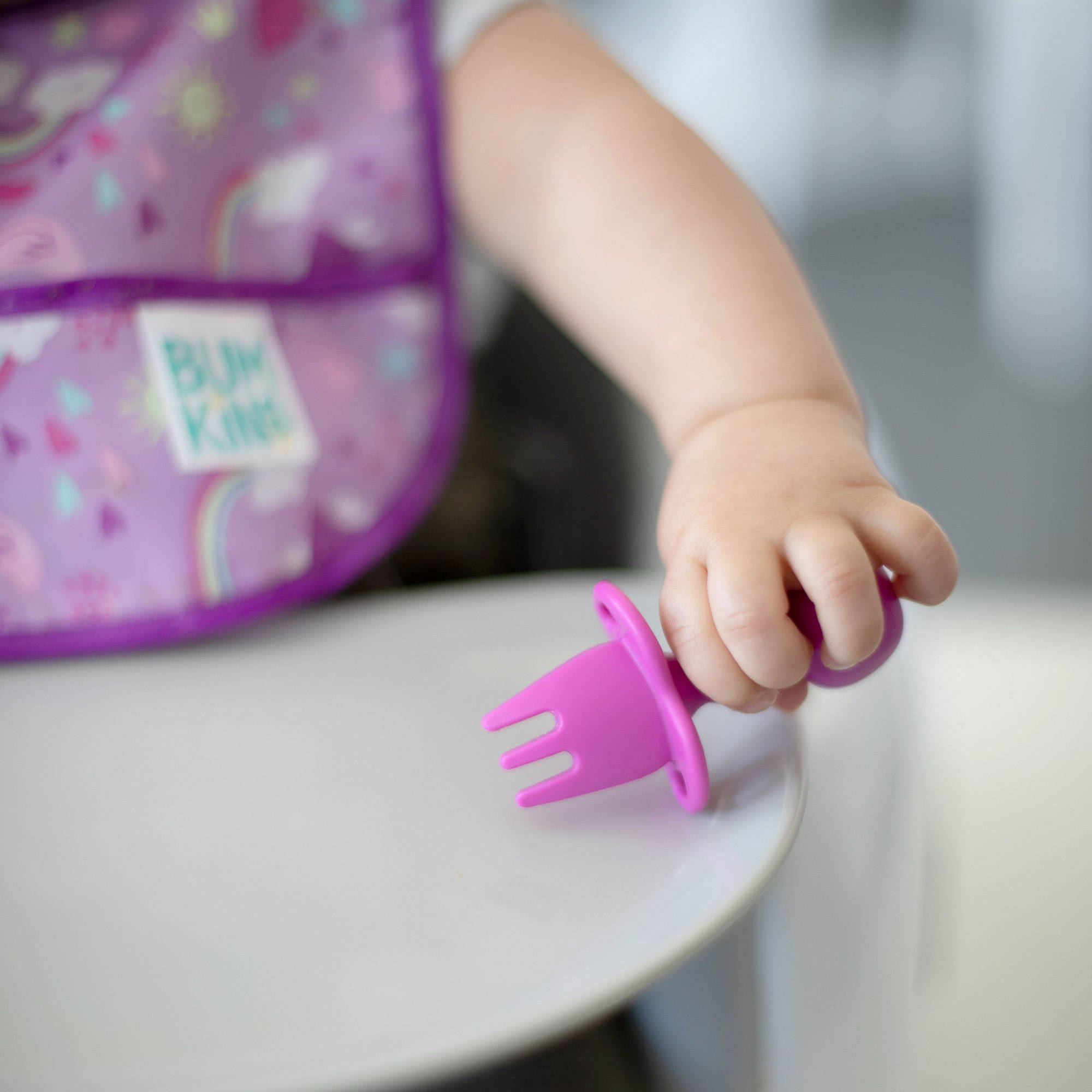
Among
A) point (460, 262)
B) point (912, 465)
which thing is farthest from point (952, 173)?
point (460, 262)

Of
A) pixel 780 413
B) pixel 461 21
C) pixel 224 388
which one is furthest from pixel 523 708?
pixel 461 21

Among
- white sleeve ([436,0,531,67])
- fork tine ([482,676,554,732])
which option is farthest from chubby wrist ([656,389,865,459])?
white sleeve ([436,0,531,67])

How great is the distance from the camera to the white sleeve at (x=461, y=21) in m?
0.51

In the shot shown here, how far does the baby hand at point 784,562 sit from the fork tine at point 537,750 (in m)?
0.04

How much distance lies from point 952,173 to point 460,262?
2.07 feet

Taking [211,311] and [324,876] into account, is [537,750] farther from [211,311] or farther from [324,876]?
[211,311]

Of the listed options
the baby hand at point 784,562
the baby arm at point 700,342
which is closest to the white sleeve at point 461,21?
the baby arm at point 700,342

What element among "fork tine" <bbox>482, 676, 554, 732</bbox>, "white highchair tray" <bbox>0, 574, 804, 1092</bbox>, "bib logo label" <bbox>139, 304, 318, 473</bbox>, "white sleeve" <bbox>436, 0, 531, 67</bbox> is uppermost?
"white sleeve" <bbox>436, 0, 531, 67</bbox>

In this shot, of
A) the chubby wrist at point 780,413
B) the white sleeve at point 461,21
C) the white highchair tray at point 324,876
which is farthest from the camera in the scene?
the white sleeve at point 461,21

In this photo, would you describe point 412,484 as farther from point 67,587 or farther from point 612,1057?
point 612,1057

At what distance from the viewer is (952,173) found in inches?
37.9

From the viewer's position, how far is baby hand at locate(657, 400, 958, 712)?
0.87ft

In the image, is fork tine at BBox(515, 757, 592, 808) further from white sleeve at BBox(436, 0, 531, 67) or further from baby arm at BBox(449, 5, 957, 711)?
white sleeve at BBox(436, 0, 531, 67)

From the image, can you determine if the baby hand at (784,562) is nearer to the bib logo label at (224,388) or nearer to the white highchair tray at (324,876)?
the white highchair tray at (324,876)
